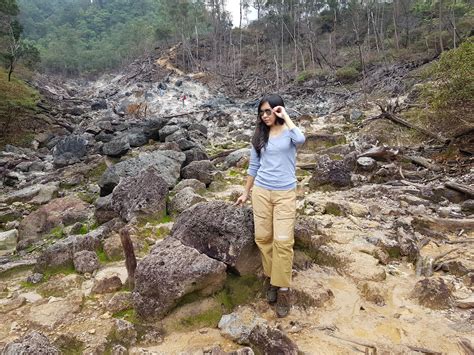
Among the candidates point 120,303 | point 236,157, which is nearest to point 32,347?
point 120,303

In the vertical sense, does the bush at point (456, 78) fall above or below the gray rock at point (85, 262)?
above

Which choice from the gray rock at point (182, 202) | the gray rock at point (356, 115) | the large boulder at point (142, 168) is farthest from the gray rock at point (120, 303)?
the gray rock at point (356, 115)

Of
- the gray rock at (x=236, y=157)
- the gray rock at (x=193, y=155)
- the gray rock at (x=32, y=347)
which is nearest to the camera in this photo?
the gray rock at (x=32, y=347)

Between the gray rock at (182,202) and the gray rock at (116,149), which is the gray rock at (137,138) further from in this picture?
the gray rock at (182,202)

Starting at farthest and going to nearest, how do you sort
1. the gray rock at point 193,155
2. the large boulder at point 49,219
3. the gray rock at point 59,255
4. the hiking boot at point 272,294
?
the gray rock at point 193,155
the large boulder at point 49,219
the gray rock at point 59,255
the hiking boot at point 272,294

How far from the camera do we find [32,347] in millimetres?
2811

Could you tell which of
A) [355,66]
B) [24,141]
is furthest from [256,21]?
[24,141]

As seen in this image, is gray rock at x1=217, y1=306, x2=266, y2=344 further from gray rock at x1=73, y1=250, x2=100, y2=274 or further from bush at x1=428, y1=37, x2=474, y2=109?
bush at x1=428, y1=37, x2=474, y2=109

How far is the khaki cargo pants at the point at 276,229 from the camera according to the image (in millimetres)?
3289

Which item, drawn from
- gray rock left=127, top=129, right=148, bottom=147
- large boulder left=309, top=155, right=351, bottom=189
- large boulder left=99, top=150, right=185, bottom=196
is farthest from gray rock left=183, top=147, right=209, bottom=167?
gray rock left=127, top=129, right=148, bottom=147

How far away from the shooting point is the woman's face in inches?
132

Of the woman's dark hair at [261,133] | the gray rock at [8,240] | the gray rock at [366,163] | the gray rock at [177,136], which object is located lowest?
the gray rock at [8,240]

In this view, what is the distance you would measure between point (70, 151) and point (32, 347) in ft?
38.9

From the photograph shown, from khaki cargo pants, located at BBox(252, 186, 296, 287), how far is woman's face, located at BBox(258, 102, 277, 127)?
62cm
